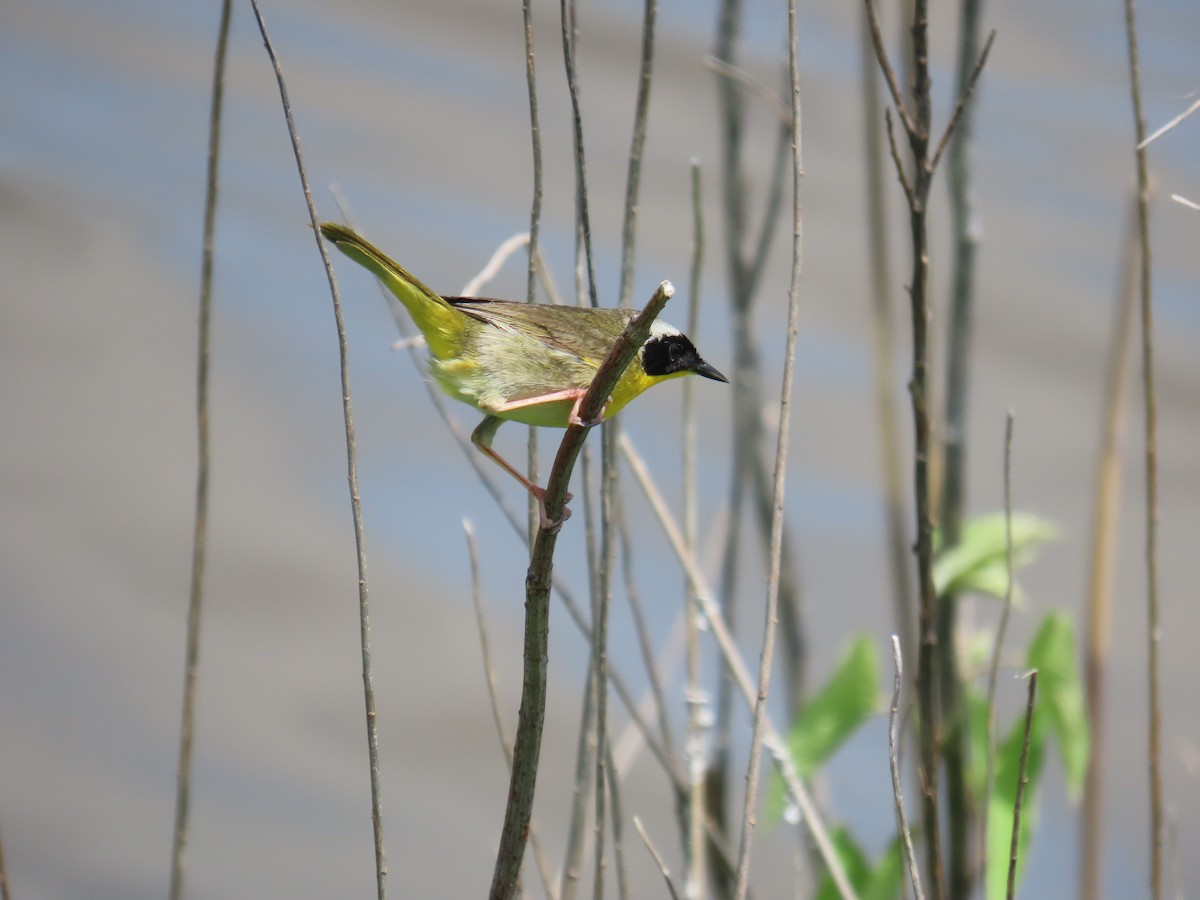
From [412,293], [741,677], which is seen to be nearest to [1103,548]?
[741,677]

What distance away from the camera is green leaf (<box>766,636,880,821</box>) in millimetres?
1801

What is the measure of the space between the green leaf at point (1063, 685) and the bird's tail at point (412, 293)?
A: 3.21ft

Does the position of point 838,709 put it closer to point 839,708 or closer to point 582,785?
point 839,708

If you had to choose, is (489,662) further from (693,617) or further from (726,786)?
(726,786)

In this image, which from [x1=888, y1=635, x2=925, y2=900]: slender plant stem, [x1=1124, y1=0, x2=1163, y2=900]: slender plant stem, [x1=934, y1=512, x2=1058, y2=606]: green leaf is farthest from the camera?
[x1=934, y1=512, x2=1058, y2=606]: green leaf

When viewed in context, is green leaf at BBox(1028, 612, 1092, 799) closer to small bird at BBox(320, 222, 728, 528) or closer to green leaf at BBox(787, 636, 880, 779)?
green leaf at BBox(787, 636, 880, 779)

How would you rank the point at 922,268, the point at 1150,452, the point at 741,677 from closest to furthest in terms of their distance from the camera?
the point at 922,268, the point at 1150,452, the point at 741,677

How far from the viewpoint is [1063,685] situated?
168 centimetres

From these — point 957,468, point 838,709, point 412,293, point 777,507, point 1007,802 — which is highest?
point 412,293

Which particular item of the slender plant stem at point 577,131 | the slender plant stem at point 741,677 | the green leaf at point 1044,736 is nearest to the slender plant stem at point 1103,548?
the green leaf at point 1044,736

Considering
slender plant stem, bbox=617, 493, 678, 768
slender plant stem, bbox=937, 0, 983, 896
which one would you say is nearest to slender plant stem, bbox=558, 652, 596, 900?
slender plant stem, bbox=617, 493, 678, 768

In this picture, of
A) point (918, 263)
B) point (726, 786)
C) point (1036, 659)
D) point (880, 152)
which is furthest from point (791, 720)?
point (918, 263)

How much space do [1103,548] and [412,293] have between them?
3.71 feet

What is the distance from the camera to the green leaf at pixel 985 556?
168 cm
